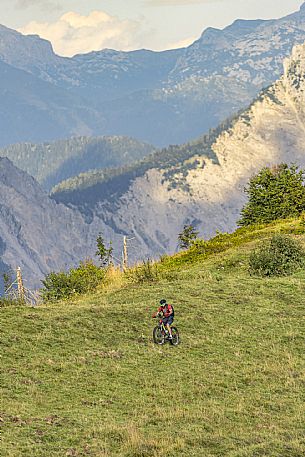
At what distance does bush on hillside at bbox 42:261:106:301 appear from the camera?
41.3m

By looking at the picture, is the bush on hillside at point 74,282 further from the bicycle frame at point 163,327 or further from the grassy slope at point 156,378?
the bicycle frame at point 163,327

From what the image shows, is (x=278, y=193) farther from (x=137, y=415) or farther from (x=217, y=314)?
(x=137, y=415)

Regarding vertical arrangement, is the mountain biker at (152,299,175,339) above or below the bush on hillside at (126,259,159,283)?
below

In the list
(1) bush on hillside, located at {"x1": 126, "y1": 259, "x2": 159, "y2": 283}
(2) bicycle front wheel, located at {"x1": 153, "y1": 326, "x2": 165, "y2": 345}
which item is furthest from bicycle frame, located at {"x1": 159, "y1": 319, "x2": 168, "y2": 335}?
(1) bush on hillside, located at {"x1": 126, "y1": 259, "x2": 159, "y2": 283}

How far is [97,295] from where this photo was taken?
120 ft

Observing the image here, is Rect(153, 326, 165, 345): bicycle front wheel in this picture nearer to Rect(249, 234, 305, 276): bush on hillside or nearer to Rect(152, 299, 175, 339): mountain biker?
Rect(152, 299, 175, 339): mountain biker

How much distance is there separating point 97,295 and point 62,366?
48.6 feet

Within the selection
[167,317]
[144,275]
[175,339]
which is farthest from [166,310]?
[144,275]

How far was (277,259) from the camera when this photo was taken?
39312mm

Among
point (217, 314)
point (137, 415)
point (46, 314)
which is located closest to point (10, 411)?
point (137, 415)

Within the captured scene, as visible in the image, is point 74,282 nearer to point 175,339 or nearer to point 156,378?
point 175,339

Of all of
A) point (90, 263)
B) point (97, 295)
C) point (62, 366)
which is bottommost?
point (62, 366)

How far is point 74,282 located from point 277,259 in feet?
45.0

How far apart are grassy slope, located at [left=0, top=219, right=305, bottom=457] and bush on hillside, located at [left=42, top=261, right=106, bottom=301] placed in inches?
305
